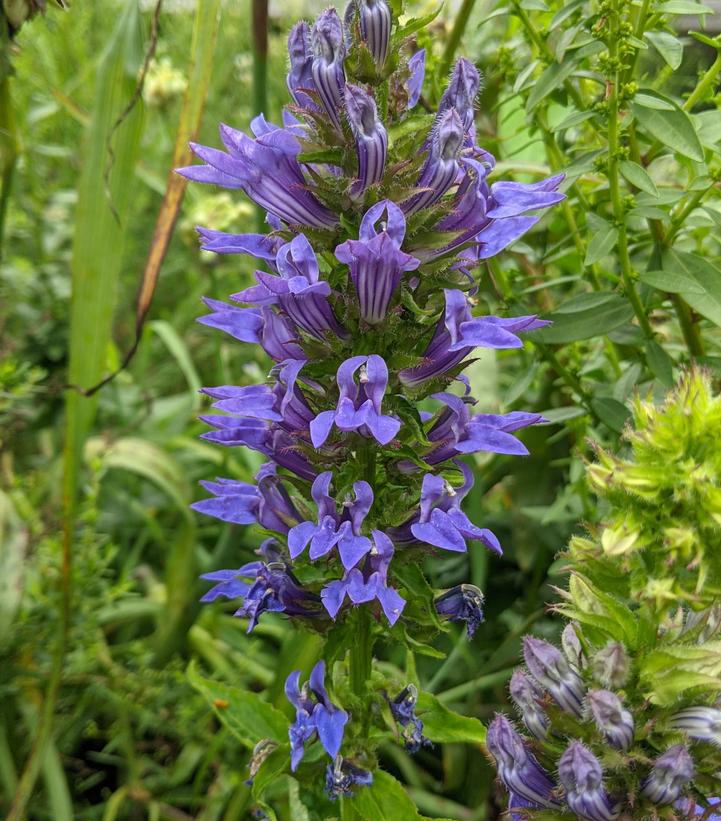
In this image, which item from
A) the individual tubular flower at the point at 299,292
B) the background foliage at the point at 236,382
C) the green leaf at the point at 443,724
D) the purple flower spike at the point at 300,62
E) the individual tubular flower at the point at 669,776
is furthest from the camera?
the background foliage at the point at 236,382

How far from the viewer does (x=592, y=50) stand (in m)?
1.11

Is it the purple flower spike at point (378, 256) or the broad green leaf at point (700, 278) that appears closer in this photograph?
the purple flower spike at point (378, 256)

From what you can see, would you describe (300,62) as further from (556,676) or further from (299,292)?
(556,676)

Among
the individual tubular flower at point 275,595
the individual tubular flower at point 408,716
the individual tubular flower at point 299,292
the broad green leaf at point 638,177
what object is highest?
the broad green leaf at point 638,177

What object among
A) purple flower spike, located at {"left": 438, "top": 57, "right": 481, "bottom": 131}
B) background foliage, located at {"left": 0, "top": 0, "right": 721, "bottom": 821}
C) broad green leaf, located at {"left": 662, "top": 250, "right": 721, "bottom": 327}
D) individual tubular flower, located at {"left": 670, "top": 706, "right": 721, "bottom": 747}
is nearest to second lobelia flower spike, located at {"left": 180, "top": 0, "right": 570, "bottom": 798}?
purple flower spike, located at {"left": 438, "top": 57, "right": 481, "bottom": 131}

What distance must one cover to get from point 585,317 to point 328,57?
53 cm

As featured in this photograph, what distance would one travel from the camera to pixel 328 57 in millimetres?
859

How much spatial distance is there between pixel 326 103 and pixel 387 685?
2.05ft

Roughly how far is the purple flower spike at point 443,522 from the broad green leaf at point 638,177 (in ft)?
1.50

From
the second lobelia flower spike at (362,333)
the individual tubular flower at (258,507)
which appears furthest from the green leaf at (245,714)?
the individual tubular flower at (258,507)

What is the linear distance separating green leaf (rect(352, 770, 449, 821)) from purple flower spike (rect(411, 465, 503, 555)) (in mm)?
287

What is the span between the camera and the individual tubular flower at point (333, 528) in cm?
87

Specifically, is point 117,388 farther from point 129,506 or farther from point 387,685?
point 387,685

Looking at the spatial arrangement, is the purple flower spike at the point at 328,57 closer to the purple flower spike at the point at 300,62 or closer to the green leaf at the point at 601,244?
the purple flower spike at the point at 300,62
